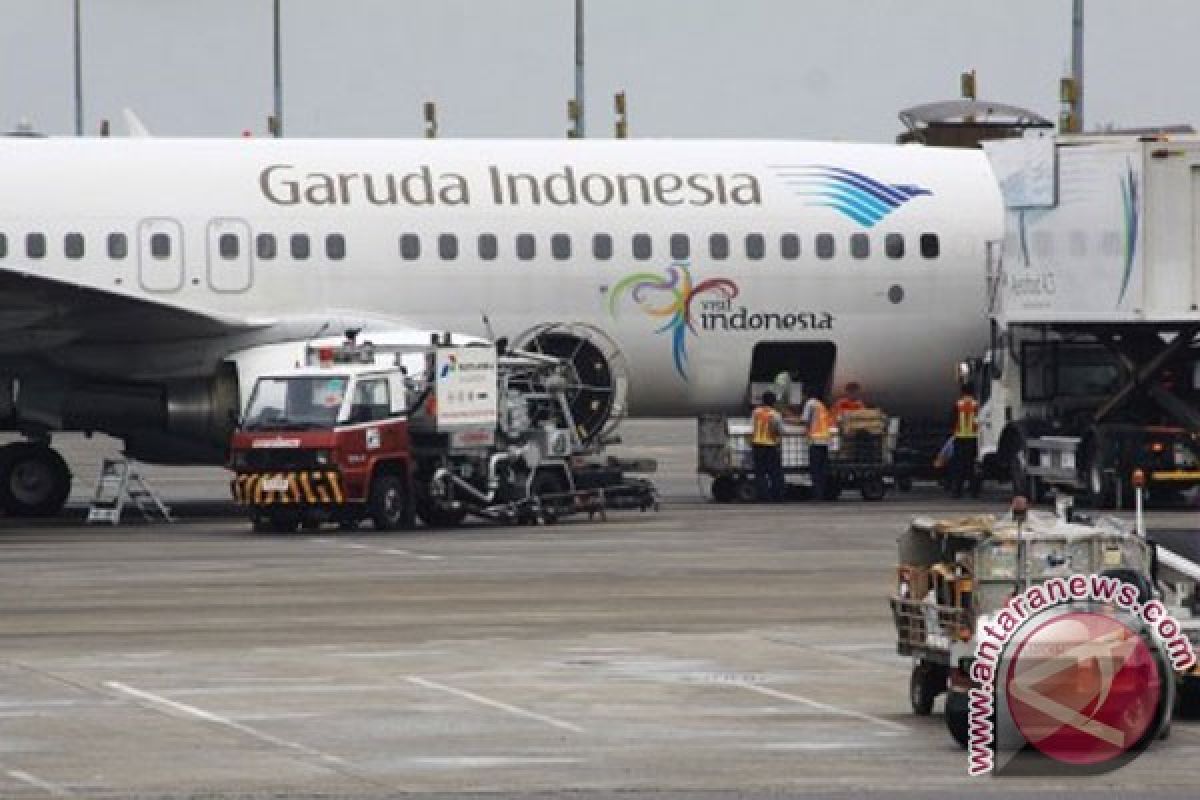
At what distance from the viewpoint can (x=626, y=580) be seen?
3022 cm

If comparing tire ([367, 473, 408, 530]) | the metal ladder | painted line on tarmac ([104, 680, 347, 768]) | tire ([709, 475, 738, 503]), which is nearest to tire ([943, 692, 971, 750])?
painted line on tarmac ([104, 680, 347, 768])

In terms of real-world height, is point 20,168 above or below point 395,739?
above

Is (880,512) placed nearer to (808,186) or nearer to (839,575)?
(808,186)

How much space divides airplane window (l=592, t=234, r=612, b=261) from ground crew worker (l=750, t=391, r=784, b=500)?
292 cm

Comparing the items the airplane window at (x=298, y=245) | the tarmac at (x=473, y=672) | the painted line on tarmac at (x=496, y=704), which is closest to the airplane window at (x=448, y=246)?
the airplane window at (x=298, y=245)

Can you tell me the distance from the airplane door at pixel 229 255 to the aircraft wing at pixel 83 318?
0.62 meters

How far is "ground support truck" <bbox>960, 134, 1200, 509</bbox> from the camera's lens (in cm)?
4084

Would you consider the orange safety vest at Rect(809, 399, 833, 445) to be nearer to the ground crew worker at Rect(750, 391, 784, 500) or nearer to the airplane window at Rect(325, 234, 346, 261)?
the ground crew worker at Rect(750, 391, 784, 500)

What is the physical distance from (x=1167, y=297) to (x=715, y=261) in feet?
20.0

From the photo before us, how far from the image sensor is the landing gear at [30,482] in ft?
136

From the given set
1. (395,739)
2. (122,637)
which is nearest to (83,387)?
(122,637)

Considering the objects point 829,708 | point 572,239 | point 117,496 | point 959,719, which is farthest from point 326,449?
point 959,719

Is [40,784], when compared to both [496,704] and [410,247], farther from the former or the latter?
[410,247]

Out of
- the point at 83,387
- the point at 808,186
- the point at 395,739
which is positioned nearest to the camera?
the point at 395,739
